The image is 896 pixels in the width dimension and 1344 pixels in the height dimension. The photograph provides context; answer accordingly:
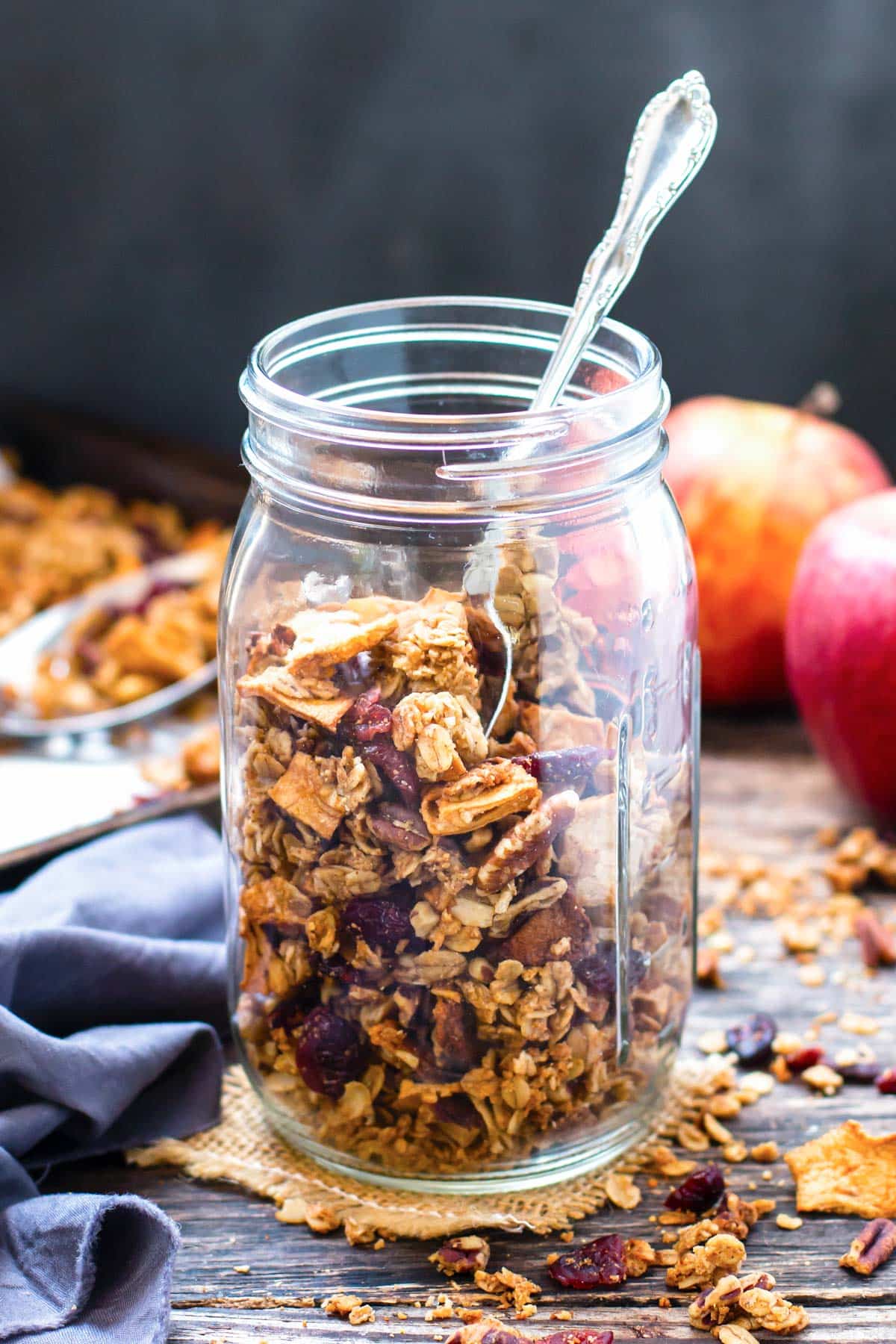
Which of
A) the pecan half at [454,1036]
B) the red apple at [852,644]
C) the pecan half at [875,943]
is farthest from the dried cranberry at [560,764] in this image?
the red apple at [852,644]

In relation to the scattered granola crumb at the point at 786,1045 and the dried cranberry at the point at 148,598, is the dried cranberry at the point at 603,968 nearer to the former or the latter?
the scattered granola crumb at the point at 786,1045

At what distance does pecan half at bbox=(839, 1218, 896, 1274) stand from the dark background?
1.13 m

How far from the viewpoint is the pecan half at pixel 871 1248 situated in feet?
2.60

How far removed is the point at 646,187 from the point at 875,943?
1.79ft

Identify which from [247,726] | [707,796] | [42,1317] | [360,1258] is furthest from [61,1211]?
[707,796]

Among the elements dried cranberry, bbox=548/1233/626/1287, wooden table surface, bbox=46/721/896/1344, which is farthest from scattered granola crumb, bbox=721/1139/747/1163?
dried cranberry, bbox=548/1233/626/1287

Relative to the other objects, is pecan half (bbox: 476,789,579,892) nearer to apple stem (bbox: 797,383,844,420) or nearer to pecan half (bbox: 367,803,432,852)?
pecan half (bbox: 367,803,432,852)

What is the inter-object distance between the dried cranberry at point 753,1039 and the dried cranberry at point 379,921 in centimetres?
30

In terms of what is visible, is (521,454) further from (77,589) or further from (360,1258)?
(77,589)

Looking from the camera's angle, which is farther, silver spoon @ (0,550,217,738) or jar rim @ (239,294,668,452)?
silver spoon @ (0,550,217,738)

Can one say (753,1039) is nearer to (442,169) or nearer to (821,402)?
(821,402)

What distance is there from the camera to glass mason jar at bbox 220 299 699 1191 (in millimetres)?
764

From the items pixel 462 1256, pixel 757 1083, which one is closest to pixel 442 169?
pixel 757 1083

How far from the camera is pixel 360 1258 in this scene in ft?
2.66
